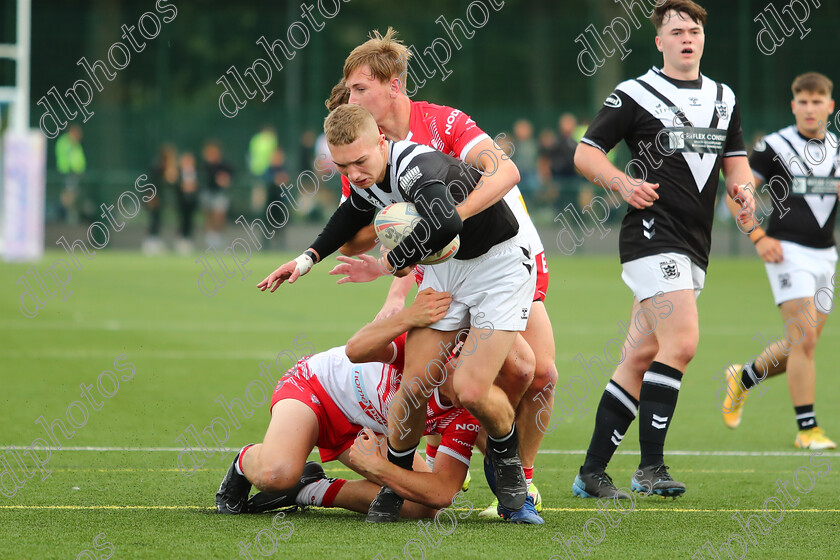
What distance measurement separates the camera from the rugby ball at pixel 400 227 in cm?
439

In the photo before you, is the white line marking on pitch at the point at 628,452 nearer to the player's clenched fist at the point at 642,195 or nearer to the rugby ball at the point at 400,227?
the player's clenched fist at the point at 642,195

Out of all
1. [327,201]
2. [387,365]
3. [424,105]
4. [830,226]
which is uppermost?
[424,105]

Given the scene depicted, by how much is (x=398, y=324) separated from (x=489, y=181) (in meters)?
0.70

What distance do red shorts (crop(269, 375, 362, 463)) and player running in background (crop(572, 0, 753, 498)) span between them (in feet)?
3.79

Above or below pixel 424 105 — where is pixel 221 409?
below

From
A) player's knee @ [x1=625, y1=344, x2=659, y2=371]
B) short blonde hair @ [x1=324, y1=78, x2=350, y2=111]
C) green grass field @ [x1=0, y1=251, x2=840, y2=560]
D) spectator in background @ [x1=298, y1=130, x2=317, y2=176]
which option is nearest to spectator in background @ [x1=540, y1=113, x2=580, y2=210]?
spectator in background @ [x1=298, y1=130, x2=317, y2=176]

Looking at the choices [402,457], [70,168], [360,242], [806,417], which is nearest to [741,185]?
[360,242]

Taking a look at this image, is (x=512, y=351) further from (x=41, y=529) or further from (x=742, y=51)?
(x=742, y=51)

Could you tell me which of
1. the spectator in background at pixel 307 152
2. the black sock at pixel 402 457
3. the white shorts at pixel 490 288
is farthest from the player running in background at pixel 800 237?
the spectator in background at pixel 307 152

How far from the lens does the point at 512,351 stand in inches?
192

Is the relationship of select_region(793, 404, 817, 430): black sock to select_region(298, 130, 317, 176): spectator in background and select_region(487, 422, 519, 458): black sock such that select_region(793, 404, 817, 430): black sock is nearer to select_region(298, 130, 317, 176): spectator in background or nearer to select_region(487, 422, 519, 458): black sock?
select_region(487, 422, 519, 458): black sock

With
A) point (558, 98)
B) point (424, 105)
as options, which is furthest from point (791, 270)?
point (558, 98)

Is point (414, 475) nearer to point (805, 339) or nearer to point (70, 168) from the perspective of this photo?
point (805, 339)

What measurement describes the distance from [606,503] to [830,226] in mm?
3034
